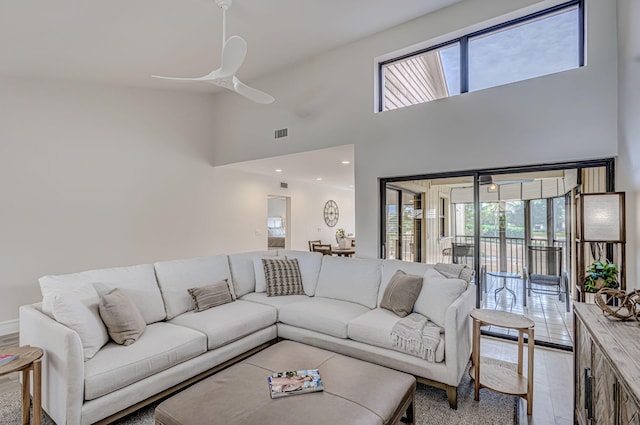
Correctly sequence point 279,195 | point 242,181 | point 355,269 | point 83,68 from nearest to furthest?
1. point 355,269
2. point 83,68
3. point 242,181
4. point 279,195

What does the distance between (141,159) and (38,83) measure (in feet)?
5.02

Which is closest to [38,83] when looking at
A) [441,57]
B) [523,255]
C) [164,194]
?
[164,194]

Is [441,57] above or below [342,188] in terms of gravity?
above

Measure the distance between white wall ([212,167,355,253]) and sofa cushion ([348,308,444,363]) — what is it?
13.7ft

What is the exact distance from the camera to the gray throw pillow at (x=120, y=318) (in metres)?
2.37

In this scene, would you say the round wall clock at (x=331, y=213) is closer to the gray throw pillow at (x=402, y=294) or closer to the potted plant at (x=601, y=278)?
the gray throw pillow at (x=402, y=294)

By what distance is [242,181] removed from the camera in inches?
271

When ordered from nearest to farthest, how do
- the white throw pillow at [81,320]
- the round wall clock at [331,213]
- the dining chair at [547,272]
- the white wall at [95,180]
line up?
the white throw pillow at [81,320], the dining chair at [547,272], the white wall at [95,180], the round wall clock at [331,213]

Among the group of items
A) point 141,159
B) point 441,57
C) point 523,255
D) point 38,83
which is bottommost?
point 523,255

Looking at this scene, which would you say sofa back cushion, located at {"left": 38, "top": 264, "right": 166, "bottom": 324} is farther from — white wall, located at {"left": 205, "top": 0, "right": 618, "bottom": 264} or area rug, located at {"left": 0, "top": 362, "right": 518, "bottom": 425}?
white wall, located at {"left": 205, "top": 0, "right": 618, "bottom": 264}

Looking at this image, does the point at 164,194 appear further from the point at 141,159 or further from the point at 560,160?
the point at 560,160

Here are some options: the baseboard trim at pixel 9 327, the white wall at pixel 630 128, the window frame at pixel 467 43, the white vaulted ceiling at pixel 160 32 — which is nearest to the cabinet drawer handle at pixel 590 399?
the white wall at pixel 630 128

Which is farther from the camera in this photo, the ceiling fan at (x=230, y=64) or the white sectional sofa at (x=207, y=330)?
the ceiling fan at (x=230, y=64)

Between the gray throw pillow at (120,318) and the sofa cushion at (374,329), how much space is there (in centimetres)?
181
